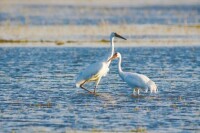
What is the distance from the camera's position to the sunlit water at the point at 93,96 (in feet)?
49.9

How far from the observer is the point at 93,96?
64.1ft

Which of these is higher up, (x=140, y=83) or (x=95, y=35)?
(x=95, y=35)

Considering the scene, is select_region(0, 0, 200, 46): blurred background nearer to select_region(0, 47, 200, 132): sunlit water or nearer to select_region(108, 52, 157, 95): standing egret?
select_region(0, 47, 200, 132): sunlit water

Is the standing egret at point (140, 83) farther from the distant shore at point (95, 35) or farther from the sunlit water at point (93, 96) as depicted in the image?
the distant shore at point (95, 35)

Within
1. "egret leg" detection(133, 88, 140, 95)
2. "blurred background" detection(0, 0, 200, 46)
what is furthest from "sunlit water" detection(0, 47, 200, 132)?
"blurred background" detection(0, 0, 200, 46)

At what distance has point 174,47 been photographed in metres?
32.3

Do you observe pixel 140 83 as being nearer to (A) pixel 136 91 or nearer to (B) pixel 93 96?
(A) pixel 136 91

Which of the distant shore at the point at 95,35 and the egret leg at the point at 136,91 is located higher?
the distant shore at the point at 95,35

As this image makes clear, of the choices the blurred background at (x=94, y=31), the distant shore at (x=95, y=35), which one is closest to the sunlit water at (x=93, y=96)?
the distant shore at (x=95, y=35)

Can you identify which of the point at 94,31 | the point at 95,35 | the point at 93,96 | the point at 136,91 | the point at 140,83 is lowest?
the point at 93,96

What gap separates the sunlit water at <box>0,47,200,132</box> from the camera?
15.2 metres

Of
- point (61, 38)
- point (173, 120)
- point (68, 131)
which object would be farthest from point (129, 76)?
point (61, 38)

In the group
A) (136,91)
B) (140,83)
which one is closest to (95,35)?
(136,91)

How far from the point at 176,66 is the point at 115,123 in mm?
10839
